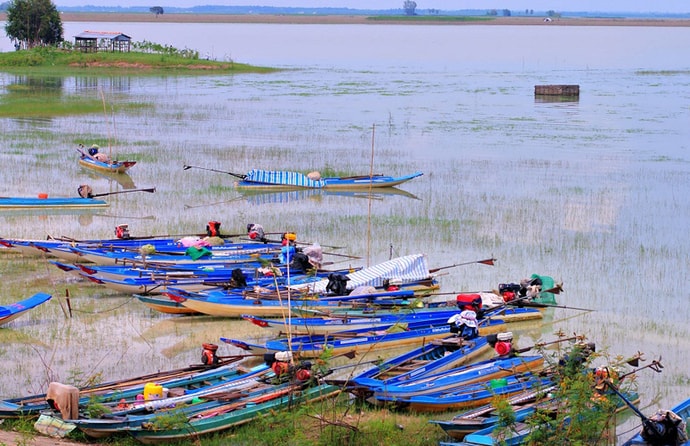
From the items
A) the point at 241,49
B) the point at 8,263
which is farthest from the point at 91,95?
the point at 241,49

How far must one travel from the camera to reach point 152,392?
10.5 meters

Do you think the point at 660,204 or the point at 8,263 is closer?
the point at 8,263

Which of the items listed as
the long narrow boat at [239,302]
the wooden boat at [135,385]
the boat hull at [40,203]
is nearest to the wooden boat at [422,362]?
the wooden boat at [135,385]

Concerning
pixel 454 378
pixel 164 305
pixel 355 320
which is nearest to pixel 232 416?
pixel 454 378

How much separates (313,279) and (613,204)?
9.84m

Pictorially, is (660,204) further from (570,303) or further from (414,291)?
(414,291)

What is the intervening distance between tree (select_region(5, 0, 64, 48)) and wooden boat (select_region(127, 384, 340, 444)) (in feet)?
175

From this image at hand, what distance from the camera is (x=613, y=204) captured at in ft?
74.3

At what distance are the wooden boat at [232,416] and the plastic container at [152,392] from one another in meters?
0.60

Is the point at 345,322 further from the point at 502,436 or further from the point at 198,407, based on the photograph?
the point at 502,436

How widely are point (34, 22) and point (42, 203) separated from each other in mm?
42105

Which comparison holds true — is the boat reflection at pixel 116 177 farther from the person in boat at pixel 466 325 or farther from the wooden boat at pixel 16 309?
the person in boat at pixel 466 325

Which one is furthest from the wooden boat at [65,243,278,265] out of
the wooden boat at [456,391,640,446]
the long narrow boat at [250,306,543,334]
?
the wooden boat at [456,391,640,446]

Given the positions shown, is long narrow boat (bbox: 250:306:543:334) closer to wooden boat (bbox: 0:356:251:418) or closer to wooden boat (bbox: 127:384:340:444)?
wooden boat (bbox: 0:356:251:418)
